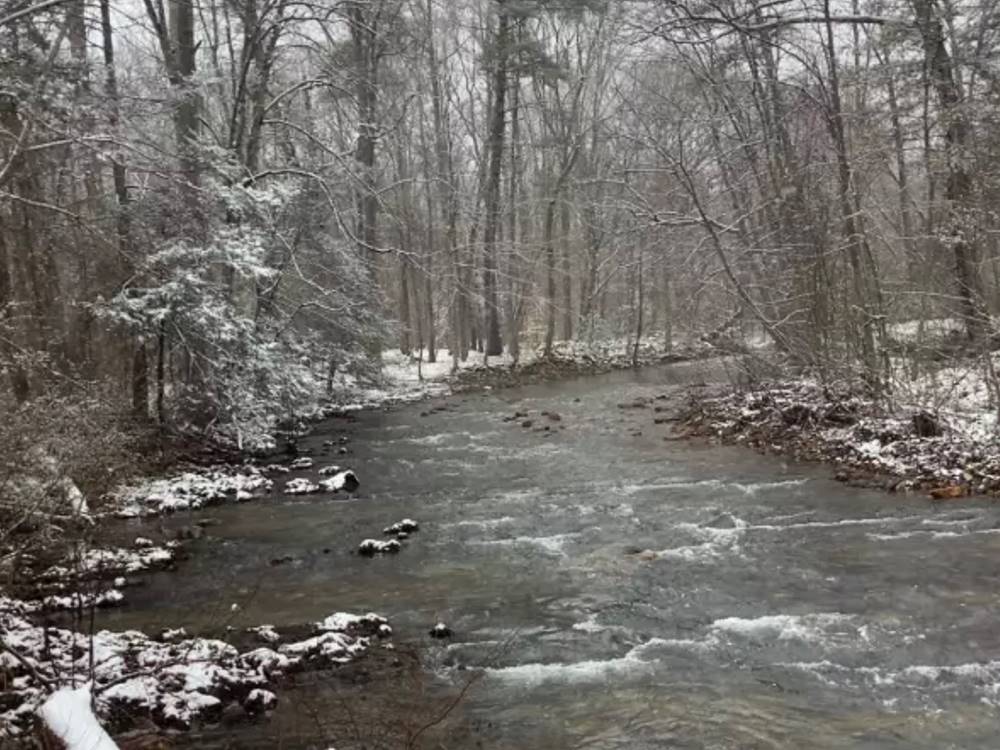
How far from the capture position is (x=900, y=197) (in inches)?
566

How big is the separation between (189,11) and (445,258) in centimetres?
1325

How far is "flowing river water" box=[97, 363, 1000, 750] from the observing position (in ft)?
18.6

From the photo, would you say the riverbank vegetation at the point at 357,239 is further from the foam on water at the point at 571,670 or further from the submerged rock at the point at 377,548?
the foam on water at the point at 571,670

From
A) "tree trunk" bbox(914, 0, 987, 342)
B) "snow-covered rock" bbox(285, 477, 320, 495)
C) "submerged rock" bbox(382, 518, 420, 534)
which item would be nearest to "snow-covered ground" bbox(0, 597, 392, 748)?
"submerged rock" bbox(382, 518, 420, 534)

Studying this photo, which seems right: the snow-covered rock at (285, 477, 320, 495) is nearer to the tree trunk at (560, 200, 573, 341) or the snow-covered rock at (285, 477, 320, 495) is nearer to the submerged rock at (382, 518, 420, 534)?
the submerged rock at (382, 518, 420, 534)

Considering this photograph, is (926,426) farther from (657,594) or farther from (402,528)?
(402,528)

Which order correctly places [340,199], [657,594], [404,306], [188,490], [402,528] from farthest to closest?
[404,306] < [340,199] < [188,490] < [402,528] < [657,594]

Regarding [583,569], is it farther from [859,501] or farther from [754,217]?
[754,217]

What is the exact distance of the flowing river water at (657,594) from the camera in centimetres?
567

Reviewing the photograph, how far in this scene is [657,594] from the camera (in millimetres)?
7984

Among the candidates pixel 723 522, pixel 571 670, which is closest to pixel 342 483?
pixel 723 522

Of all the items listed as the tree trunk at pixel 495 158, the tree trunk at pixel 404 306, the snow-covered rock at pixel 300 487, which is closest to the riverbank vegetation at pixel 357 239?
the snow-covered rock at pixel 300 487

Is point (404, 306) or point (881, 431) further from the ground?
point (404, 306)

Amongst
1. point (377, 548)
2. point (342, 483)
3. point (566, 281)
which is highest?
point (566, 281)
